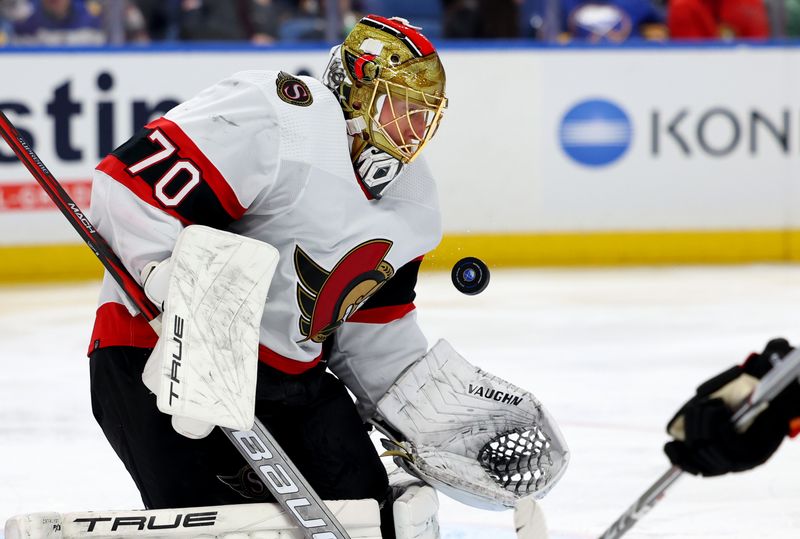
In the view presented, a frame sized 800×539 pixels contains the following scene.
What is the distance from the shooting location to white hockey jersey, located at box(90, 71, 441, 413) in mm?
1919

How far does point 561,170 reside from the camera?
6.17m

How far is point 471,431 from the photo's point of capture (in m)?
2.29

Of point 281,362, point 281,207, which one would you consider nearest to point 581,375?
point 281,362

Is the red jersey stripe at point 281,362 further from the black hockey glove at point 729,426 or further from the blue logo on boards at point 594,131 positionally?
the blue logo on boards at point 594,131

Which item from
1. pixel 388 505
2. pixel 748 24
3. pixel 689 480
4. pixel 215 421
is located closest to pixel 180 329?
pixel 215 421

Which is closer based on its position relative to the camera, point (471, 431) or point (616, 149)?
point (471, 431)

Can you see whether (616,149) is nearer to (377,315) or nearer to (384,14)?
(384,14)

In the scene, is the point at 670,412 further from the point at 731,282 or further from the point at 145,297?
the point at 731,282

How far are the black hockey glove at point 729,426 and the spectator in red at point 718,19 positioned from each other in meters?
4.85

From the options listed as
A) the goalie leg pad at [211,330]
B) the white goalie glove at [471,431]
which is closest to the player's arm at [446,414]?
the white goalie glove at [471,431]

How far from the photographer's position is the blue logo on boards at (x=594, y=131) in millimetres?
6152

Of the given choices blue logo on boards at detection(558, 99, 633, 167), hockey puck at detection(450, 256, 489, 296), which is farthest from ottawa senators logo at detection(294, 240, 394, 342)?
blue logo on boards at detection(558, 99, 633, 167)

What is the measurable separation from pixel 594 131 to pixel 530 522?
4.20 meters

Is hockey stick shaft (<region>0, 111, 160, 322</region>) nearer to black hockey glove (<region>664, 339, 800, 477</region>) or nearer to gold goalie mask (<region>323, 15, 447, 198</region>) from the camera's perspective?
gold goalie mask (<region>323, 15, 447, 198</region>)
